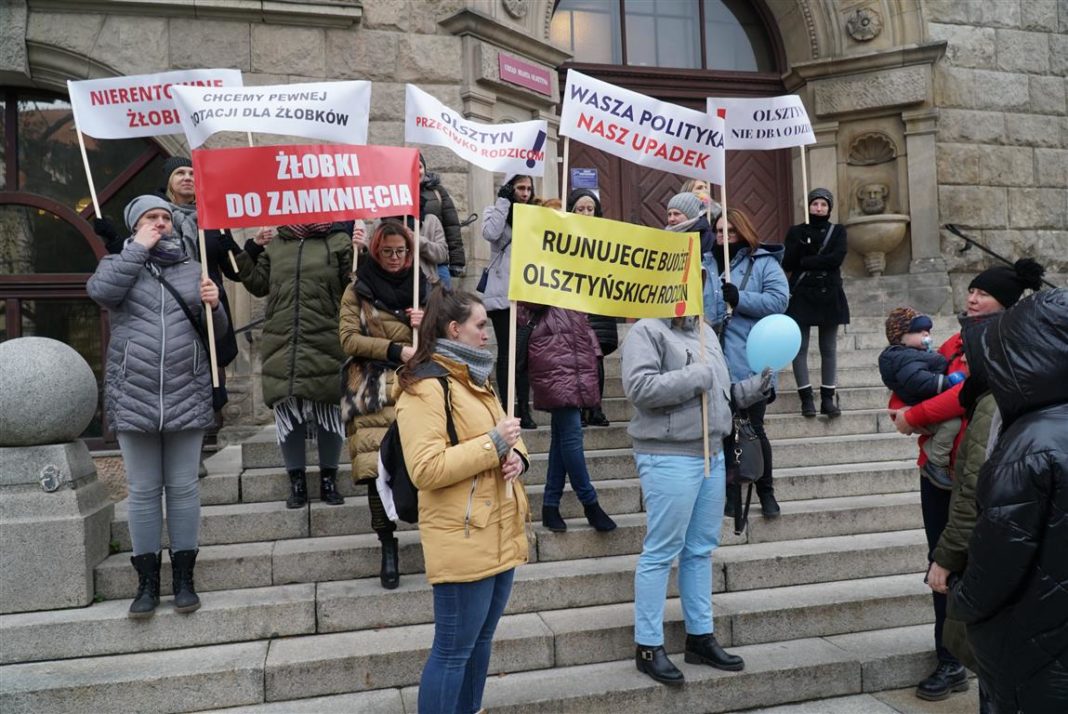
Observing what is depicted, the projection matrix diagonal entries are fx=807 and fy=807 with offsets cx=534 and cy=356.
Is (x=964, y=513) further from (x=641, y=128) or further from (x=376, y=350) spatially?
(x=376, y=350)

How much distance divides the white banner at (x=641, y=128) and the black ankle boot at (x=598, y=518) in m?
2.07

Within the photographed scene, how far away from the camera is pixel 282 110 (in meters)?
4.75

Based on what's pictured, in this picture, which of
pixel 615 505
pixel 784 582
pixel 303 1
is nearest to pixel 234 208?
pixel 615 505

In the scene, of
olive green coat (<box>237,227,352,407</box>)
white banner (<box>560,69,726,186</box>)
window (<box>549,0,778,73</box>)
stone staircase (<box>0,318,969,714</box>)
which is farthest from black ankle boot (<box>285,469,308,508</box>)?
window (<box>549,0,778,73</box>)

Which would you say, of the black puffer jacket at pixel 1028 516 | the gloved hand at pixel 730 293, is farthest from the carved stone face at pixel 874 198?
the black puffer jacket at pixel 1028 516

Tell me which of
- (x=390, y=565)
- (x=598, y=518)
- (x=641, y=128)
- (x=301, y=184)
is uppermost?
(x=641, y=128)

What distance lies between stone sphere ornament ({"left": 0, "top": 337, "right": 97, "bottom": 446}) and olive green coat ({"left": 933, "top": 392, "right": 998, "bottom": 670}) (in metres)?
4.31

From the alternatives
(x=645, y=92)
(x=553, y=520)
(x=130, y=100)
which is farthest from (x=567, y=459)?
(x=645, y=92)

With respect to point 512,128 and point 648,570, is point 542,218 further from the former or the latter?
point 512,128

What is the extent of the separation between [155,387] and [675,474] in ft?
8.52

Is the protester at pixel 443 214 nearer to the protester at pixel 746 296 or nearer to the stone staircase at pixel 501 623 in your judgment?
the stone staircase at pixel 501 623

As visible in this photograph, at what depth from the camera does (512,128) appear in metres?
5.45

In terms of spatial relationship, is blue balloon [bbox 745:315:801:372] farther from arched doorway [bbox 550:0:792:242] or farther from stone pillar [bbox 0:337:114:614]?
arched doorway [bbox 550:0:792:242]

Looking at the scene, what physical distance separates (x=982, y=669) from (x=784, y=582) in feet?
7.88
